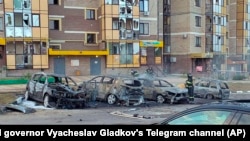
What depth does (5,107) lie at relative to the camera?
14.9 metres

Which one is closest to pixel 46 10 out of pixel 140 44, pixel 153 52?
pixel 140 44

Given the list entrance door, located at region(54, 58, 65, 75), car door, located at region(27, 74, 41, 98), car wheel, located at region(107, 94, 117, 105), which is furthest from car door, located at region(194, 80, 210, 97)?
entrance door, located at region(54, 58, 65, 75)

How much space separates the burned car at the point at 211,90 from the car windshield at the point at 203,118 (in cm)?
1761

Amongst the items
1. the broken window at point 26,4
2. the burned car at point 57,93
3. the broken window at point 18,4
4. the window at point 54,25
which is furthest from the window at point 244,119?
the window at point 54,25

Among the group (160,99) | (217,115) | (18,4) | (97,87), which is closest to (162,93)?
(160,99)

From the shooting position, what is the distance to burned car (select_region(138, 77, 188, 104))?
61.3 feet

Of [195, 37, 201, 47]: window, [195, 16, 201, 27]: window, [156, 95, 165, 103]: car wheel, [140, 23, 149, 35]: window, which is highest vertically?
[195, 16, 201, 27]: window

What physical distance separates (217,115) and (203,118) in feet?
0.89

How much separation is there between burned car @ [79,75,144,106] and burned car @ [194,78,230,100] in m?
6.29

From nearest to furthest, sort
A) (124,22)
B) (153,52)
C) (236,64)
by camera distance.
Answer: (124,22) → (153,52) → (236,64)

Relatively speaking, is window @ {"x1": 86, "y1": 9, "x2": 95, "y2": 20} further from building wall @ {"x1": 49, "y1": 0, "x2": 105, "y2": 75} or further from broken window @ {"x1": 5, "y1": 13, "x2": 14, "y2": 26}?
broken window @ {"x1": 5, "y1": 13, "x2": 14, "y2": 26}

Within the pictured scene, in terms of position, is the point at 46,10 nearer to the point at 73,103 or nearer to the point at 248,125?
the point at 73,103

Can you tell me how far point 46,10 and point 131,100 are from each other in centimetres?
2143

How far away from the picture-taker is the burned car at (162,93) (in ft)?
61.3
